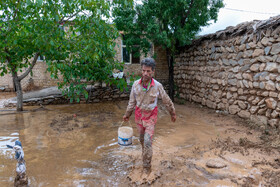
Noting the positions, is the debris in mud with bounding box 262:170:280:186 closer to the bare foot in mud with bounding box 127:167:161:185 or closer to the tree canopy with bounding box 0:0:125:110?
the bare foot in mud with bounding box 127:167:161:185

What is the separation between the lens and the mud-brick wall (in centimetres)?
481

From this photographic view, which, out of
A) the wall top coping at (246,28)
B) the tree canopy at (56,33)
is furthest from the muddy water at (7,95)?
the wall top coping at (246,28)

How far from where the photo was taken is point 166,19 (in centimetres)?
748

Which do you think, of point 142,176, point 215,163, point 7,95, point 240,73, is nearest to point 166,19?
point 240,73

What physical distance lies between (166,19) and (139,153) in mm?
5403

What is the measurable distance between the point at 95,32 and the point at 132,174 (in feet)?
14.5

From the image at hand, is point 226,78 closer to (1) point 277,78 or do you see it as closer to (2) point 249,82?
(2) point 249,82

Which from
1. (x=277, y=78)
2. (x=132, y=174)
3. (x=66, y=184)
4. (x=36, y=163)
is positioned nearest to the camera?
(x=66, y=184)

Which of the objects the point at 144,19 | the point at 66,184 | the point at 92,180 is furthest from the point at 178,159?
the point at 144,19

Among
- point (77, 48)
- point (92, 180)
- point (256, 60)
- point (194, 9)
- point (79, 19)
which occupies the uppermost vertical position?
point (194, 9)

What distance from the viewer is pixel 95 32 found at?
602 centimetres

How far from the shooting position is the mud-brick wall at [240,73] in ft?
15.8

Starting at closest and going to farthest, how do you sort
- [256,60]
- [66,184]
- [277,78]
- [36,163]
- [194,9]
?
[66,184]
[36,163]
[277,78]
[256,60]
[194,9]

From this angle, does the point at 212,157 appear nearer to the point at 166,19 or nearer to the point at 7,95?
the point at 166,19
